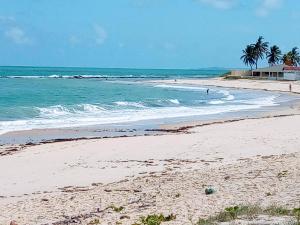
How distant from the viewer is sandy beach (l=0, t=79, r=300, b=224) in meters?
9.07

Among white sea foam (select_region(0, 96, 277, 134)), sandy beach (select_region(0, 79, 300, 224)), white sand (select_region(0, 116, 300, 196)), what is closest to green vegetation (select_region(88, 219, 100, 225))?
sandy beach (select_region(0, 79, 300, 224))

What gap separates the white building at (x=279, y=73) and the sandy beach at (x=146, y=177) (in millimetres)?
74687

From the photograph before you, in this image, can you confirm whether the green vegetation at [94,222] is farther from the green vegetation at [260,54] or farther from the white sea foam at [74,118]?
the green vegetation at [260,54]

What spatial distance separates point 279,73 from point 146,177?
286ft

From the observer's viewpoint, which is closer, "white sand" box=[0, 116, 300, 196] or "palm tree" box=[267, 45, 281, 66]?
"white sand" box=[0, 116, 300, 196]

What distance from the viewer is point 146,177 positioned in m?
12.3

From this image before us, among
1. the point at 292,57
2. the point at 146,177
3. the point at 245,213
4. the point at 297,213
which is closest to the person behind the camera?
the point at 297,213

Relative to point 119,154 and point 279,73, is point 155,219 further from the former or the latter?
point 279,73

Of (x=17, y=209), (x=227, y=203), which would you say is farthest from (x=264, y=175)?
(x=17, y=209)

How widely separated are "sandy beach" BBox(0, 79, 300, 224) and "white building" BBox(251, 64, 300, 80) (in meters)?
74.7

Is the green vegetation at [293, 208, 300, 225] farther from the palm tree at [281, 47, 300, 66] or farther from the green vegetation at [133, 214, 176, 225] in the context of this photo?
A: the palm tree at [281, 47, 300, 66]

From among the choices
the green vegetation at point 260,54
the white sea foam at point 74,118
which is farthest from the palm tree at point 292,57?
the white sea foam at point 74,118

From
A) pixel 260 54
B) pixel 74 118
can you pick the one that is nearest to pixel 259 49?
pixel 260 54

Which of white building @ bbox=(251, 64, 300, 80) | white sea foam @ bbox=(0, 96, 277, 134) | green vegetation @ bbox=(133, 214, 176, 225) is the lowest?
white building @ bbox=(251, 64, 300, 80)
